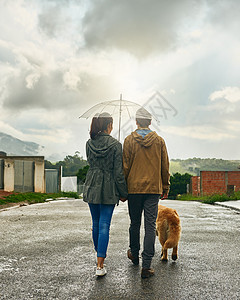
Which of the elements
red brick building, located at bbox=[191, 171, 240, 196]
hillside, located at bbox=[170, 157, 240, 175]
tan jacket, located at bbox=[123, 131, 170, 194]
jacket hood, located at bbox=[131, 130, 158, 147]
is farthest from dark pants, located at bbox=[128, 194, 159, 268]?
hillside, located at bbox=[170, 157, 240, 175]

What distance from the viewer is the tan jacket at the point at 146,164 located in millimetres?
4484

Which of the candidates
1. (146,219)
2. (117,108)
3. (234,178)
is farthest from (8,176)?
(234,178)

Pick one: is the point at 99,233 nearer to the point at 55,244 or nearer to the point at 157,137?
the point at 157,137

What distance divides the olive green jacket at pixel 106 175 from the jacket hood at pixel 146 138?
0.79ft

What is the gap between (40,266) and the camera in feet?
15.5

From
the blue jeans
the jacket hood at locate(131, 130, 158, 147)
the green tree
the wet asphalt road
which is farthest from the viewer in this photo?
the green tree

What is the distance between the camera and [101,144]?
457 cm

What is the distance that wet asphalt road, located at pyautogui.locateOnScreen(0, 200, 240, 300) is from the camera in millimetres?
3676

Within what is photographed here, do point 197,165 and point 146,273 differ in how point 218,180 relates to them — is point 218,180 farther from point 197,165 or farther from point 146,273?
point 197,165

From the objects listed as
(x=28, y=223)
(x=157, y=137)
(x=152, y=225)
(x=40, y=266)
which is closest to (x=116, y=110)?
(x=157, y=137)

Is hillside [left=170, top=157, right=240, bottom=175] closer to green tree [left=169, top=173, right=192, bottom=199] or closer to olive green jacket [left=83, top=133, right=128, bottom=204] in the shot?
green tree [left=169, top=173, right=192, bottom=199]

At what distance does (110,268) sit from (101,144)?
61.1 inches

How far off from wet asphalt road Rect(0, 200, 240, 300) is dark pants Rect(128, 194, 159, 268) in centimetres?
27

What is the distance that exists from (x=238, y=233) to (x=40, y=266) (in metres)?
4.60
